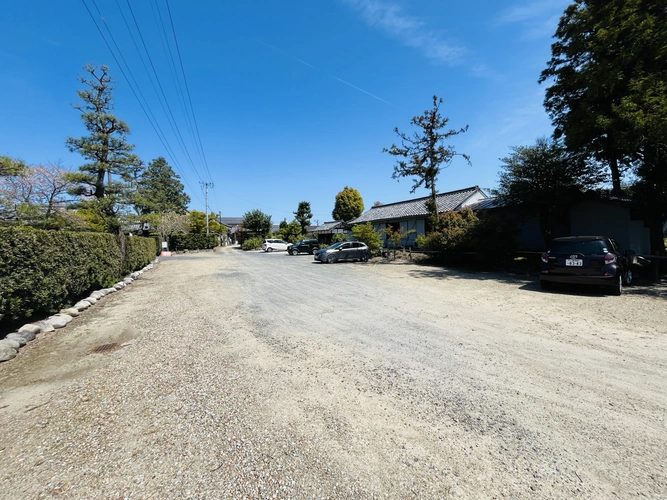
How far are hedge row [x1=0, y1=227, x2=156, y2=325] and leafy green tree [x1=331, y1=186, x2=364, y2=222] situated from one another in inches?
→ 1452

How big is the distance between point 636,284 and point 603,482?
33.4 ft

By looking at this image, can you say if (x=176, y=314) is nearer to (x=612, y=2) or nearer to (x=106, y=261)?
(x=106, y=261)

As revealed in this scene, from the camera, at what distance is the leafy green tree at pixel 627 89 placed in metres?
7.55

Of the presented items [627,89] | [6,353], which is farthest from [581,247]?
[6,353]

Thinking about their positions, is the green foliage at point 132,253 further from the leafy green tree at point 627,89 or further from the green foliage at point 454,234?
the leafy green tree at point 627,89

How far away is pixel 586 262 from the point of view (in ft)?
22.1

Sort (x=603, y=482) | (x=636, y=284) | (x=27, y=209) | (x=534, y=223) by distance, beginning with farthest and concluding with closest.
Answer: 1. (x=534, y=223)
2. (x=27, y=209)
3. (x=636, y=284)
4. (x=603, y=482)

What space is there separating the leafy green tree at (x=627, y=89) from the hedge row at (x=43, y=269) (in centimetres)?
1437

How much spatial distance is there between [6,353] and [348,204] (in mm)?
41317

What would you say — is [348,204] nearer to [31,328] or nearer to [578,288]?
[578,288]

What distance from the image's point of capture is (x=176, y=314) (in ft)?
20.2

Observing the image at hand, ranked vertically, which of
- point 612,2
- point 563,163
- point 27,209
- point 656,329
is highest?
point 612,2

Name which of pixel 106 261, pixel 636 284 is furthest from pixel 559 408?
pixel 106 261

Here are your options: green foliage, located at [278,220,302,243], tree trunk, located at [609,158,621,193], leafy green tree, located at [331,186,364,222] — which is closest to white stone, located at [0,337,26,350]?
tree trunk, located at [609,158,621,193]
